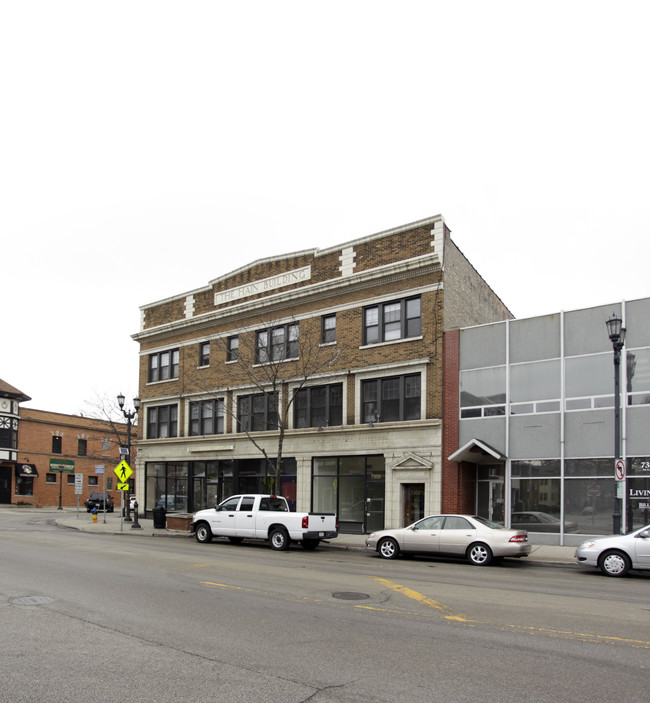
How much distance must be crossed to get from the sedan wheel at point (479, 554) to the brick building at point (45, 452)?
135ft

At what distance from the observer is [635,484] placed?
20750mm

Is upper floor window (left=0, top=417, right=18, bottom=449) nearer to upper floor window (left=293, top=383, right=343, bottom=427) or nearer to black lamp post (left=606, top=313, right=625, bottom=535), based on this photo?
upper floor window (left=293, top=383, right=343, bottom=427)

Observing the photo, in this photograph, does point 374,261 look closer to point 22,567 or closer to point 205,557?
point 205,557

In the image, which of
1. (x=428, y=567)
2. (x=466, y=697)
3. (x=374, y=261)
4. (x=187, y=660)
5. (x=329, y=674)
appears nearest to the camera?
(x=466, y=697)

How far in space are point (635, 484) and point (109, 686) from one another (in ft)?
60.6

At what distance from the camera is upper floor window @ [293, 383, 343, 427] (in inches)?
1116

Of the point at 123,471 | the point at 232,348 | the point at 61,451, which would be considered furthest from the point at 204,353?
the point at 61,451

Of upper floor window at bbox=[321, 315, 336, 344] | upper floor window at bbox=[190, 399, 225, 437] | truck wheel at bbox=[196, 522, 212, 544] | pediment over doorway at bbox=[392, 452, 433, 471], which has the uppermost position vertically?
upper floor window at bbox=[321, 315, 336, 344]

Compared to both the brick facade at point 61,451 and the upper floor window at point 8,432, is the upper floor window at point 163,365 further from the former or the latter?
the upper floor window at point 8,432

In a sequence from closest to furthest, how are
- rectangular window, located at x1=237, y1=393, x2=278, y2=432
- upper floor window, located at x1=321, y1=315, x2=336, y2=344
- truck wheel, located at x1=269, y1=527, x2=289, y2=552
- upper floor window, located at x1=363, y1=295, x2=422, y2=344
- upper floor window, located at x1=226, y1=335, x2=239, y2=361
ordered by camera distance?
truck wheel, located at x1=269, y1=527, x2=289, y2=552
upper floor window, located at x1=363, y1=295, x2=422, y2=344
upper floor window, located at x1=321, y1=315, x2=336, y2=344
rectangular window, located at x1=237, y1=393, x2=278, y2=432
upper floor window, located at x1=226, y1=335, x2=239, y2=361

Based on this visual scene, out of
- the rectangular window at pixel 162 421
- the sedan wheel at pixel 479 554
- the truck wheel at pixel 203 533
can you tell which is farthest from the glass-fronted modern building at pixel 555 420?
the rectangular window at pixel 162 421

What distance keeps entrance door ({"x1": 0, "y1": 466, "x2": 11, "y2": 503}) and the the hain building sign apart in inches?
1301

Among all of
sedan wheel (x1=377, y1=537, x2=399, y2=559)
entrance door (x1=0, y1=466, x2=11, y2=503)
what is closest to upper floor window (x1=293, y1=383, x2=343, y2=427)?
sedan wheel (x1=377, y1=537, x2=399, y2=559)

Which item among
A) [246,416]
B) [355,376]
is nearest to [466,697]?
[355,376]
